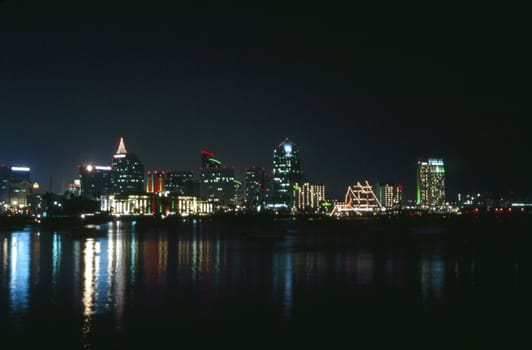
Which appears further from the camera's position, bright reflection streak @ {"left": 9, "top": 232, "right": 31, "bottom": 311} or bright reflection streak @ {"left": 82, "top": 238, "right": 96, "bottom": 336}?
bright reflection streak @ {"left": 9, "top": 232, "right": 31, "bottom": 311}

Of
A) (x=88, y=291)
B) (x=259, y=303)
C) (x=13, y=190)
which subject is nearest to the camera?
(x=259, y=303)

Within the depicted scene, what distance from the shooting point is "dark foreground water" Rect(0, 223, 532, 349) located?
1300 centimetres

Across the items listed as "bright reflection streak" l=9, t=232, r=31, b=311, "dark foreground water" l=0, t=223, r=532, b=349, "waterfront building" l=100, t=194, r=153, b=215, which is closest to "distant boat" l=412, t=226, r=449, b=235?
"dark foreground water" l=0, t=223, r=532, b=349

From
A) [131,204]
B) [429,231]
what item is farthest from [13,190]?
[429,231]

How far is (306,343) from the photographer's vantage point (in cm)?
1245

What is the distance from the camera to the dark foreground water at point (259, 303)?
13.0 metres

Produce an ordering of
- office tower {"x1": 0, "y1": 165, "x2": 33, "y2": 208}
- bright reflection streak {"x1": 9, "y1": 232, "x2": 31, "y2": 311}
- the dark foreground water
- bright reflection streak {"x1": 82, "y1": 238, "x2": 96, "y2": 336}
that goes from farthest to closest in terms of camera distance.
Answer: office tower {"x1": 0, "y1": 165, "x2": 33, "y2": 208}
bright reflection streak {"x1": 9, "y1": 232, "x2": 31, "y2": 311}
bright reflection streak {"x1": 82, "y1": 238, "x2": 96, "y2": 336}
the dark foreground water

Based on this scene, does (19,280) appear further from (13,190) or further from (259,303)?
(13,190)

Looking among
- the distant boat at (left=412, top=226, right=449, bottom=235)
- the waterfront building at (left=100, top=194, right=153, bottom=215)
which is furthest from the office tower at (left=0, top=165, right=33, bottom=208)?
the distant boat at (left=412, top=226, right=449, bottom=235)

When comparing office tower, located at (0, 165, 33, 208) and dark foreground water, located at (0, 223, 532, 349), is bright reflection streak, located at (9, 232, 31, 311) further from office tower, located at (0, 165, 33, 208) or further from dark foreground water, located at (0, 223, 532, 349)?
office tower, located at (0, 165, 33, 208)

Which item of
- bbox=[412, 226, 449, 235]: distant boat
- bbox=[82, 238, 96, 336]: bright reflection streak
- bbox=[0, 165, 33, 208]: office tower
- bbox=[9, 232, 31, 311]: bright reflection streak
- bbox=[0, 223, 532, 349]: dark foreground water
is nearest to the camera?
bbox=[0, 223, 532, 349]: dark foreground water

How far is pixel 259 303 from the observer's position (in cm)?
1727

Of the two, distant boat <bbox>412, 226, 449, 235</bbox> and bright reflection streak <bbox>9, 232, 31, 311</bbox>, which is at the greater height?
bright reflection streak <bbox>9, 232, 31, 311</bbox>

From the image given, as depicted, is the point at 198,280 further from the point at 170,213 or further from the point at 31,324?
the point at 170,213
